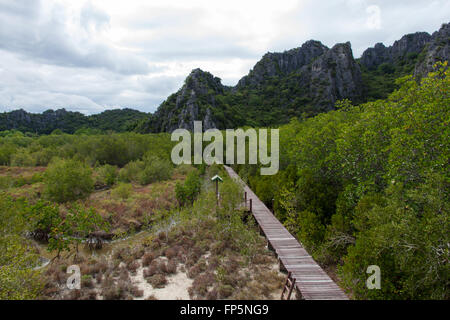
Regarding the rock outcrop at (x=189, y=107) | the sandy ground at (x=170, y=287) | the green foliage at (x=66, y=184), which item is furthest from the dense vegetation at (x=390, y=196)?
the rock outcrop at (x=189, y=107)

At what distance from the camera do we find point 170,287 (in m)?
12.6

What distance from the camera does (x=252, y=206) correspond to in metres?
21.5

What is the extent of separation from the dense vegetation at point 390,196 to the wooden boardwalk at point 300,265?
2.30 ft

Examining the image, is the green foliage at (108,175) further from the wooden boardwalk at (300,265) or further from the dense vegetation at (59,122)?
the dense vegetation at (59,122)

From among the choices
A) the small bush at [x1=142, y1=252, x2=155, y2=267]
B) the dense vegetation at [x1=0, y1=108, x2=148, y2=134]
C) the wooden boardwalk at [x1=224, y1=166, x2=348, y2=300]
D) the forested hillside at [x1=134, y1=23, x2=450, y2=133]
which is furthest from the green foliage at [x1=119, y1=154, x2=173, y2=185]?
the dense vegetation at [x1=0, y1=108, x2=148, y2=134]

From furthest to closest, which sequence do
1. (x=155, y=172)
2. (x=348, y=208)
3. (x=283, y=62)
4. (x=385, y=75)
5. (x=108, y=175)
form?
1. (x=283, y=62)
2. (x=385, y=75)
3. (x=155, y=172)
4. (x=108, y=175)
5. (x=348, y=208)

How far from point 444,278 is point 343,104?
12.4 metres

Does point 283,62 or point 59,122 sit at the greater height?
point 283,62

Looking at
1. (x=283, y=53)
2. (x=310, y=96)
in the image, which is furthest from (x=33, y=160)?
(x=283, y=53)

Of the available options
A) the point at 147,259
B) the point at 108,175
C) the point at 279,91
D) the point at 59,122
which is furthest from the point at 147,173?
the point at 59,122

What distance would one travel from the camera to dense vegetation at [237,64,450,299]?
7.80m

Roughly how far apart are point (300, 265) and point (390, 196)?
5.36 meters

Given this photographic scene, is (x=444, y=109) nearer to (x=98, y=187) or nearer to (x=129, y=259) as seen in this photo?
(x=129, y=259)

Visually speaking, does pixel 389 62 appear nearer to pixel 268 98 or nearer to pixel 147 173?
pixel 268 98
